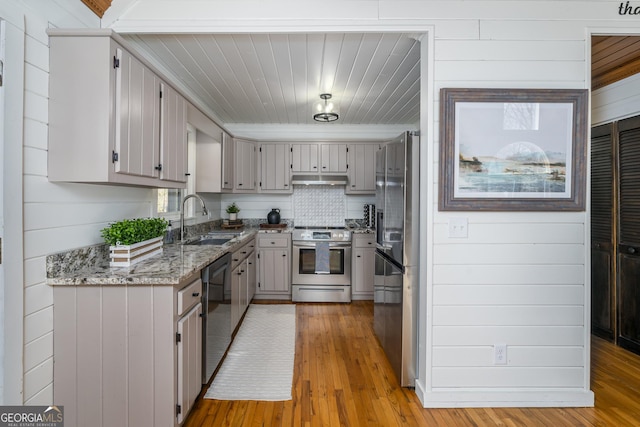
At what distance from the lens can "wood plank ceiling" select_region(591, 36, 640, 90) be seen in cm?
229

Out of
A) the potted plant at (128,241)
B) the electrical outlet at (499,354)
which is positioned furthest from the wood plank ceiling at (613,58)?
the potted plant at (128,241)

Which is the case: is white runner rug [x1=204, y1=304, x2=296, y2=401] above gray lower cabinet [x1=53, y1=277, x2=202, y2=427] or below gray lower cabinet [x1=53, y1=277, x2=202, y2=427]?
below

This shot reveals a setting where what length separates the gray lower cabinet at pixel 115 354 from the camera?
158cm

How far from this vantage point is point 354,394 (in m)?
2.15

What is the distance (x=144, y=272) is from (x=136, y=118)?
92 centimetres

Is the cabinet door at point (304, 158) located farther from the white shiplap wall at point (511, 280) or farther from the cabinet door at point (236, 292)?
the white shiplap wall at point (511, 280)

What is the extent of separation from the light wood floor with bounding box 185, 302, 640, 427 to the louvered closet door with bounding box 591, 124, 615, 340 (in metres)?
0.33

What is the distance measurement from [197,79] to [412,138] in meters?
2.20

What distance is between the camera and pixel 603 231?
9.75 feet

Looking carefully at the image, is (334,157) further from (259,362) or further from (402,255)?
(259,362)

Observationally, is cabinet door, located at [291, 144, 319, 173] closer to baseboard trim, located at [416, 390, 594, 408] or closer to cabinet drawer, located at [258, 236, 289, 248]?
cabinet drawer, located at [258, 236, 289, 248]

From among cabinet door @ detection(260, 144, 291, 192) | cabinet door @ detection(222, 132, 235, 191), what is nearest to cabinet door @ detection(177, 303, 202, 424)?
cabinet door @ detection(222, 132, 235, 191)

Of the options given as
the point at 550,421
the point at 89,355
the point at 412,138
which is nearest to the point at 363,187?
the point at 412,138

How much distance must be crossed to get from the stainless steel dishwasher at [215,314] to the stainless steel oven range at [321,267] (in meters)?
1.55
